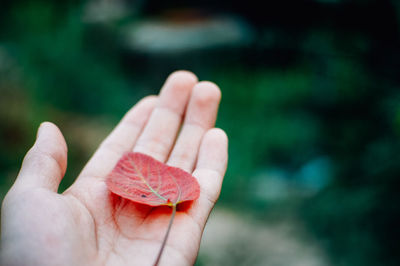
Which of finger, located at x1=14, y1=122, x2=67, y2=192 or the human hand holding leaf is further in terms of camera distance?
the human hand holding leaf

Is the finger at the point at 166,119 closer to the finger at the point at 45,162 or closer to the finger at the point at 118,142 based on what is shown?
the finger at the point at 118,142

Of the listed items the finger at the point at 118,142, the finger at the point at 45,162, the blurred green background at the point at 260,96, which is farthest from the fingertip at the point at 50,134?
the blurred green background at the point at 260,96

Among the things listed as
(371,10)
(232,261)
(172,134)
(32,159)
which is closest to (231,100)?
(371,10)

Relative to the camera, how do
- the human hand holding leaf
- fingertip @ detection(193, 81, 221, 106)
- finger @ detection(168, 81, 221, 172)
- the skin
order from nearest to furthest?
the skin < the human hand holding leaf < finger @ detection(168, 81, 221, 172) < fingertip @ detection(193, 81, 221, 106)

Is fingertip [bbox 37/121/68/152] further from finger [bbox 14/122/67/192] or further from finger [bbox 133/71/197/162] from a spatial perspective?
finger [bbox 133/71/197/162]

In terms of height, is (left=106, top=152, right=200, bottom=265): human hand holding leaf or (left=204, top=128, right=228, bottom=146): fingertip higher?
(left=204, top=128, right=228, bottom=146): fingertip

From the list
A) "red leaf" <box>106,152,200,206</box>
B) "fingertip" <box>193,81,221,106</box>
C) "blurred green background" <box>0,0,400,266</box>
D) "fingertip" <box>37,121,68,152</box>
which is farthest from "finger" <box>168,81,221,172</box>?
"blurred green background" <box>0,0,400,266</box>
